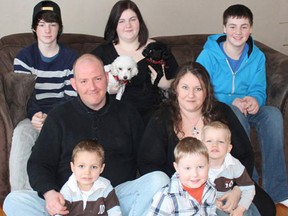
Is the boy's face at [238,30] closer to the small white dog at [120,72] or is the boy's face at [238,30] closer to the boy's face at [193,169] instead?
the small white dog at [120,72]

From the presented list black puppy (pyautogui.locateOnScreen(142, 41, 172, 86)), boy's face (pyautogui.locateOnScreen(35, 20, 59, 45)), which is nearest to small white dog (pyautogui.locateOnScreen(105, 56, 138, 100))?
black puppy (pyautogui.locateOnScreen(142, 41, 172, 86))

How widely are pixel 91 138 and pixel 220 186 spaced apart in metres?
0.65

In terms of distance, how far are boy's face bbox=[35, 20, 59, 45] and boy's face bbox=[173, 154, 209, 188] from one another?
134 centimetres

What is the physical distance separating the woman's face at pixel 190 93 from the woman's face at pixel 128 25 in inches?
33.2

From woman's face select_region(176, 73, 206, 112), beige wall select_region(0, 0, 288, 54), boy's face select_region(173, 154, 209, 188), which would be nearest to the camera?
boy's face select_region(173, 154, 209, 188)

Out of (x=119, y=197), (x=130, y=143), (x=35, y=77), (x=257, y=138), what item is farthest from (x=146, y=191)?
(x=257, y=138)

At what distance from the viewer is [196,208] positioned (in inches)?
76.2

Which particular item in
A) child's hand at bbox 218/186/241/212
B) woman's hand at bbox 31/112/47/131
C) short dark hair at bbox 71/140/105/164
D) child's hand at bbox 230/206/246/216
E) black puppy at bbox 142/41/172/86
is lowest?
child's hand at bbox 230/206/246/216

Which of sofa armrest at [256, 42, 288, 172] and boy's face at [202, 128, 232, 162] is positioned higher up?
sofa armrest at [256, 42, 288, 172]

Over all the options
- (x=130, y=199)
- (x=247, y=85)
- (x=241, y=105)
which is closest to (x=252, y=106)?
(x=241, y=105)

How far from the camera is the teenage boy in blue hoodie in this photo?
2873mm

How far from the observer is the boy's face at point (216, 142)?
7.02 ft

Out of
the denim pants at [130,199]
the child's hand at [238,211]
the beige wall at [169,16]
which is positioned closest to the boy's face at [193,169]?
the denim pants at [130,199]

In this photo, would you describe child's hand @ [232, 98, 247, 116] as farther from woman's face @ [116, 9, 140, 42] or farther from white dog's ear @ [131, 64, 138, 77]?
woman's face @ [116, 9, 140, 42]
